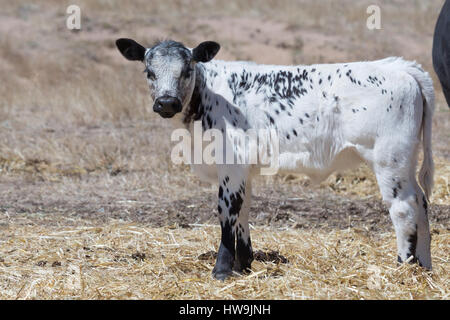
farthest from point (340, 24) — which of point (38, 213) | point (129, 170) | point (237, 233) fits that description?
point (237, 233)

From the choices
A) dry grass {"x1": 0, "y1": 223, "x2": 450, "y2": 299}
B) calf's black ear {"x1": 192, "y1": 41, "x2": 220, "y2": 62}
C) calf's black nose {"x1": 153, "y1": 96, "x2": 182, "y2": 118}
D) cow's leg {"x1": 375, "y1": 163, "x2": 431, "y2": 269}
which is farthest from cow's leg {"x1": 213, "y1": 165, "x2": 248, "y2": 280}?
cow's leg {"x1": 375, "y1": 163, "x2": 431, "y2": 269}

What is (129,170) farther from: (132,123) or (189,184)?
(132,123)

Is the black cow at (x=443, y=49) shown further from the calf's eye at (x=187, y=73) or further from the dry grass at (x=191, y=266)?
the calf's eye at (x=187, y=73)

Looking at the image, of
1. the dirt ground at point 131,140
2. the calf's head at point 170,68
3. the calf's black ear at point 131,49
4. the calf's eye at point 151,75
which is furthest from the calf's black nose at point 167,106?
the dirt ground at point 131,140

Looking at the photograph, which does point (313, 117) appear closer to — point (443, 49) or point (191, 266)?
point (443, 49)

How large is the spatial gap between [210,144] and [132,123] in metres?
7.62

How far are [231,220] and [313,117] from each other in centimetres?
114

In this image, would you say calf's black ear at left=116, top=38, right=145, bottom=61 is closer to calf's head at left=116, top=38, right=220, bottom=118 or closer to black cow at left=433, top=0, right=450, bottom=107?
calf's head at left=116, top=38, right=220, bottom=118

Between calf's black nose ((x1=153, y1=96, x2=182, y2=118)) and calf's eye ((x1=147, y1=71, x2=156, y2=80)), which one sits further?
calf's eye ((x1=147, y1=71, x2=156, y2=80))

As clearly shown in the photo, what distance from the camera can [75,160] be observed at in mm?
11375

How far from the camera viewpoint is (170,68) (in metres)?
6.13

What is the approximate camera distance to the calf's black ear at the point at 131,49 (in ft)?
21.0

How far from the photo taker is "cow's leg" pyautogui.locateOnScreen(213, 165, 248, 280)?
625cm

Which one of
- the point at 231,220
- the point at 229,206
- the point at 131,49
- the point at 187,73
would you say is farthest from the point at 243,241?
the point at 131,49
